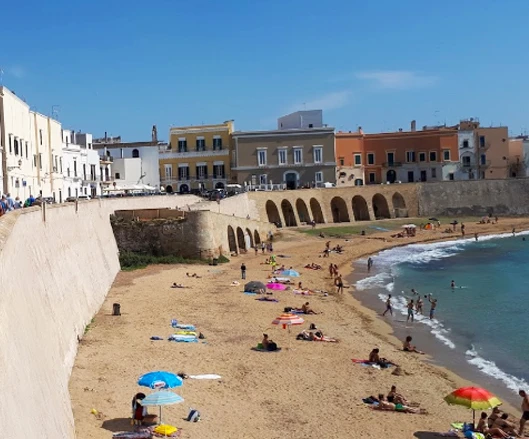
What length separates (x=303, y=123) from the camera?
233ft

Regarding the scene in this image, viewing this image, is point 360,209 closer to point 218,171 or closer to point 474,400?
point 218,171

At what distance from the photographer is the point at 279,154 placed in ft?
220

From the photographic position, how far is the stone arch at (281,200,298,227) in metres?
64.9

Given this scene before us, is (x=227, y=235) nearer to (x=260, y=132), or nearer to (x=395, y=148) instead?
(x=260, y=132)

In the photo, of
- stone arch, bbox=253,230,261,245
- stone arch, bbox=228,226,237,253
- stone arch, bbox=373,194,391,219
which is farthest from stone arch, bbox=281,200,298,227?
stone arch, bbox=228,226,237,253

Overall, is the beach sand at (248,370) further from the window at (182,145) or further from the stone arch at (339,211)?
the window at (182,145)

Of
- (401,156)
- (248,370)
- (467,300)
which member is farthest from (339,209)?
(248,370)

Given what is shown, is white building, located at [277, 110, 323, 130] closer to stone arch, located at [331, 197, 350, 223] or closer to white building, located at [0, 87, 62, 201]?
stone arch, located at [331, 197, 350, 223]

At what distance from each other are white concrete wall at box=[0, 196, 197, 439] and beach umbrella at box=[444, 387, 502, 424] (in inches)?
357

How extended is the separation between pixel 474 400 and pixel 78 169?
130 feet

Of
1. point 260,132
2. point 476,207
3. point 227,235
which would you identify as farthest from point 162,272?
point 476,207

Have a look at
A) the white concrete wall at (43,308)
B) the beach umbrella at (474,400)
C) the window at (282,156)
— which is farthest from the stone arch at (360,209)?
the beach umbrella at (474,400)

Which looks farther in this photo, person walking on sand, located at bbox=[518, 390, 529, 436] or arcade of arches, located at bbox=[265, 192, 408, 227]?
arcade of arches, located at bbox=[265, 192, 408, 227]

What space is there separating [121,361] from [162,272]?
17.0 m
